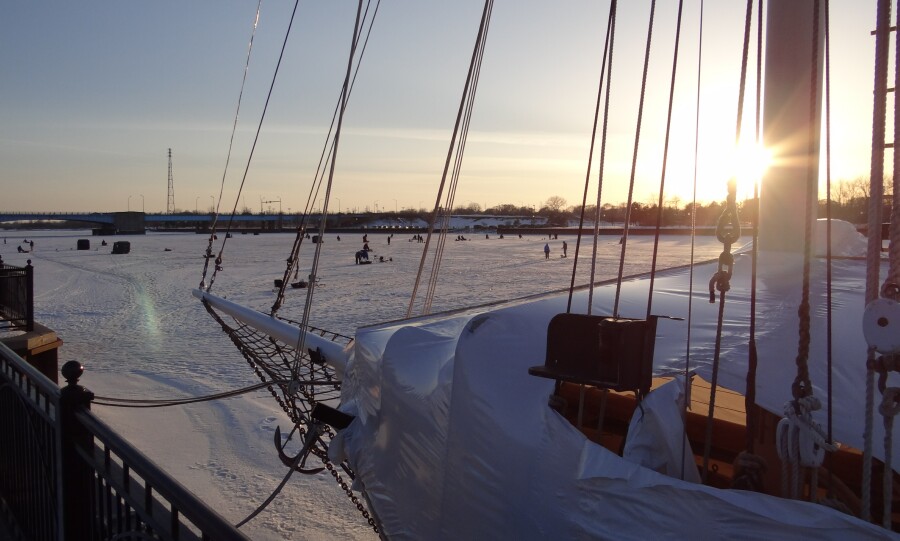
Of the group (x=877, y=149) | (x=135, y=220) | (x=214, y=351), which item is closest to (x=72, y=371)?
(x=877, y=149)

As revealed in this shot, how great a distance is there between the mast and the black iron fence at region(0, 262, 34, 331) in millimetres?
9280

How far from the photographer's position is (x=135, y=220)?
96.8 m

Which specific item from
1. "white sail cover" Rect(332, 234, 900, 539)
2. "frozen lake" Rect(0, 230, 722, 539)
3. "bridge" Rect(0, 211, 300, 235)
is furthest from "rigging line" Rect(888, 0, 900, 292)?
"bridge" Rect(0, 211, 300, 235)

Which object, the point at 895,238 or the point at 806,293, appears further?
the point at 806,293

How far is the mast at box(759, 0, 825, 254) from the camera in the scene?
5871mm

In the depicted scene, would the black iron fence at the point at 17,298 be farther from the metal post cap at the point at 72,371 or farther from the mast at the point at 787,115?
the mast at the point at 787,115

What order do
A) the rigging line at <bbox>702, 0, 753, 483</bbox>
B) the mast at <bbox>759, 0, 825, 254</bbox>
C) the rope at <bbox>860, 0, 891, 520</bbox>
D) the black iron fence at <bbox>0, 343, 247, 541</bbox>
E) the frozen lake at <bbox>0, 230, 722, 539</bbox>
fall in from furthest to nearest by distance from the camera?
the frozen lake at <bbox>0, 230, 722, 539</bbox>
the mast at <bbox>759, 0, 825, 254</bbox>
the rigging line at <bbox>702, 0, 753, 483</bbox>
the rope at <bbox>860, 0, 891, 520</bbox>
the black iron fence at <bbox>0, 343, 247, 541</bbox>

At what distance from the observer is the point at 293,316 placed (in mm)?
15336

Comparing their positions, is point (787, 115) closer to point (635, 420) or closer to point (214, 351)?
point (635, 420)

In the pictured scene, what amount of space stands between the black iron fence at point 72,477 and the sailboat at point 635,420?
1.06 meters

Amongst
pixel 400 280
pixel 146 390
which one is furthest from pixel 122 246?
pixel 146 390

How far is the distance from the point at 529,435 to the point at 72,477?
2.15m

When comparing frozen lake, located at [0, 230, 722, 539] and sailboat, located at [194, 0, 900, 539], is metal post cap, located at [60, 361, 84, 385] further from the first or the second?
frozen lake, located at [0, 230, 722, 539]

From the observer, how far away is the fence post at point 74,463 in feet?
9.64
